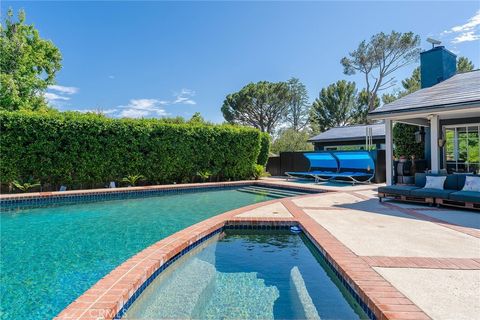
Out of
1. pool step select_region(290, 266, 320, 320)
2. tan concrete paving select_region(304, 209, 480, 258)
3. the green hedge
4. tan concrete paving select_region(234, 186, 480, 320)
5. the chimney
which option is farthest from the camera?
the chimney

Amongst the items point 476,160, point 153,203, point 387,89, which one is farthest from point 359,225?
point 387,89

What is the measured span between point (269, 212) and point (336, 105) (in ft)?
118

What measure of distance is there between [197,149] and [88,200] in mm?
5863

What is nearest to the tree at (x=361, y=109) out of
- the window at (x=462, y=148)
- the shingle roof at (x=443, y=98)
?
the window at (x=462, y=148)

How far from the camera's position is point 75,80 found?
995 inches

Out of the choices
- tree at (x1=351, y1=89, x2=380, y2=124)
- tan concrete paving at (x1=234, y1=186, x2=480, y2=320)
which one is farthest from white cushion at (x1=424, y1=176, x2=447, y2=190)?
tree at (x1=351, y1=89, x2=380, y2=124)

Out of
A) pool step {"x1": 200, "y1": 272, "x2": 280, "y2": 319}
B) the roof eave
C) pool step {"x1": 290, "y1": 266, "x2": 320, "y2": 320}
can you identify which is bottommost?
pool step {"x1": 200, "y1": 272, "x2": 280, "y2": 319}

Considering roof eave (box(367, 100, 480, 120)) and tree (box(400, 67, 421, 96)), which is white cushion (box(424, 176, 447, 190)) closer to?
roof eave (box(367, 100, 480, 120))

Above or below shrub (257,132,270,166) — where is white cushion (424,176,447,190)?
below

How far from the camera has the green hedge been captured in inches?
463

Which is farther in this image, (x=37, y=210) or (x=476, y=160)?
(x=476, y=160)

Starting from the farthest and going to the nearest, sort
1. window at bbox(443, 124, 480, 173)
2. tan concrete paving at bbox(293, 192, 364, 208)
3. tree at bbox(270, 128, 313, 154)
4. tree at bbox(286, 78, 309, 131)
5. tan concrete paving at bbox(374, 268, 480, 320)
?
tree at bbox(286, 78, 309, 131) → tree at bbox(270, 128, 313, 154) → window at bbox(443, 124, 480, 173) → tan concrete paving at bbox(293, 192, 364, 208) → tan concrete paving at bbox(374, 268, 480, 320)

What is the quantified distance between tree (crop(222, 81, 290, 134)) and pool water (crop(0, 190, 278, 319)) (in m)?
30.8

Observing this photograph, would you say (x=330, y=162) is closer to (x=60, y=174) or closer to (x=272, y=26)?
(x=272, y=26)
